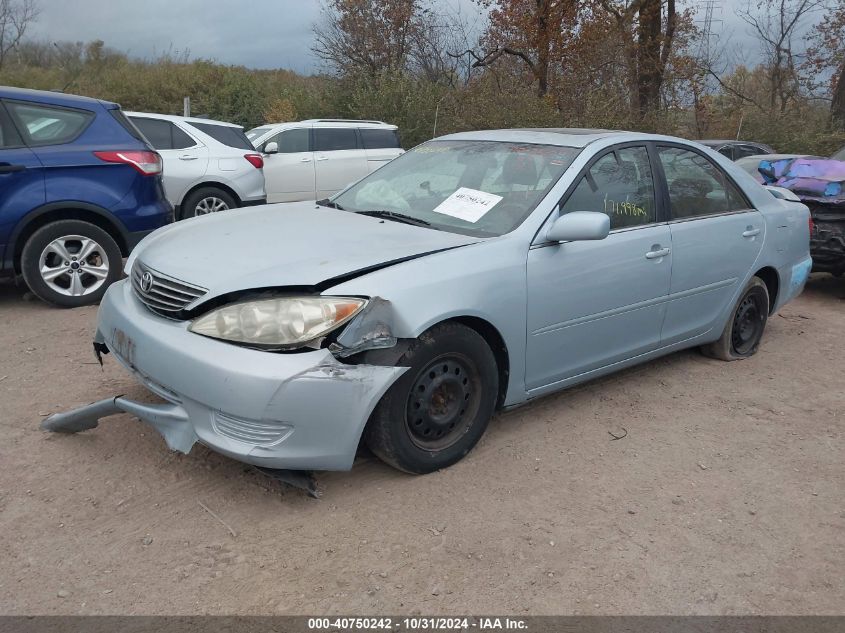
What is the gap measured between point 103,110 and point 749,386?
543 cm

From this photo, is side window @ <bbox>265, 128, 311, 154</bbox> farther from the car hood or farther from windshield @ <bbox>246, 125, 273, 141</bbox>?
the car hood

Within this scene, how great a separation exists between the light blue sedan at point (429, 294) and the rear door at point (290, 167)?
6811 mm

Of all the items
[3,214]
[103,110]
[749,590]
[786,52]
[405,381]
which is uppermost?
[786,52]

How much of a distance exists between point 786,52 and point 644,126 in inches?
602

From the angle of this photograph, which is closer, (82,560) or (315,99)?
(82,560)

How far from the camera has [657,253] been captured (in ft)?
14.0

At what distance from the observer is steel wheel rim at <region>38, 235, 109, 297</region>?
225 inches

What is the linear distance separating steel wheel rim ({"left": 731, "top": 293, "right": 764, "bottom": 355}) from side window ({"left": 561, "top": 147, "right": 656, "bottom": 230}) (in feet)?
4.55

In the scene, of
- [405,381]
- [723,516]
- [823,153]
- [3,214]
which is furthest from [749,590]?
[823,153]

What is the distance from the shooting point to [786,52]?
92.9ft

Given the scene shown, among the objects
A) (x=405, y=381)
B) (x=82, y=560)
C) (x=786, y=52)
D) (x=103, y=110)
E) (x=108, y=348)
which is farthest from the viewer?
(x=786, y=52)

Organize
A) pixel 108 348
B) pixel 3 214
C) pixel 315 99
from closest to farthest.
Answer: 1. pixel 108 348
2. pixel 3 214
3. pixel 315 99

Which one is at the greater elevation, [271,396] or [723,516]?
[271,396]

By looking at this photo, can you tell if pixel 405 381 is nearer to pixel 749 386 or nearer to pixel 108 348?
pixel 108 348
